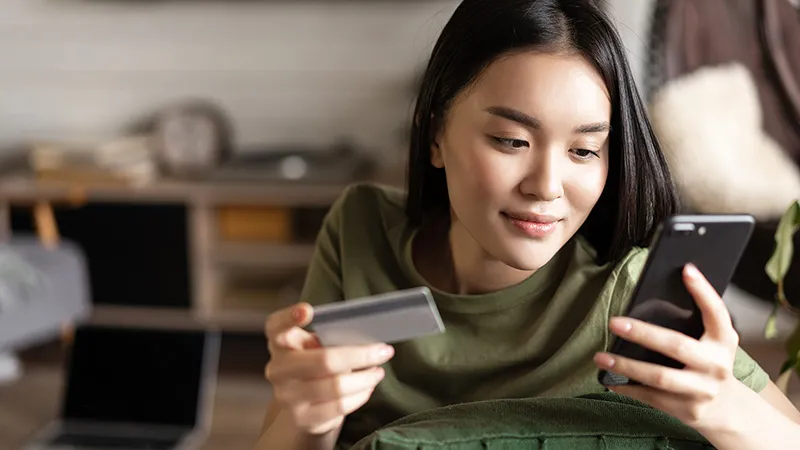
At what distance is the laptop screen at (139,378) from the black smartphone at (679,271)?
1918 mm

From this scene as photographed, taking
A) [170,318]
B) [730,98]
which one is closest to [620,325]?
[730,98]

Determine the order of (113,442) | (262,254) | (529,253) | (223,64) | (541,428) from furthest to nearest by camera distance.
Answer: (223,64)
(262,254)
(113,442)
(529,253)
(541,428)

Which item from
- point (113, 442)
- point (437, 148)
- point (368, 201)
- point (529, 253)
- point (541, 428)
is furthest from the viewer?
point (113, 442)

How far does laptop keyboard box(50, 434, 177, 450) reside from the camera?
2.40 metres

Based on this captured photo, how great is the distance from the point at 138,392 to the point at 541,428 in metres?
2.05

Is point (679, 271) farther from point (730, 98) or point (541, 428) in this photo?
point (730, 98)

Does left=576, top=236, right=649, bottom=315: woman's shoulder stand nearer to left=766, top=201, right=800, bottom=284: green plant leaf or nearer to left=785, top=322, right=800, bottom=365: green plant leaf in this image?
left=766, top=201, right=800, bottom=284: green plant leaf

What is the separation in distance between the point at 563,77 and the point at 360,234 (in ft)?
1.10

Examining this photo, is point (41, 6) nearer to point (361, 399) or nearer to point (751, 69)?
point (751, 69)

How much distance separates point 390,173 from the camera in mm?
3100

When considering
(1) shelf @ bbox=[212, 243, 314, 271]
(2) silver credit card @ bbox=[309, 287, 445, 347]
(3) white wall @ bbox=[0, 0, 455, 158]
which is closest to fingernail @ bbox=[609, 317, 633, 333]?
(2) silver credit card @ bbox=[309, 287, 445, 347]

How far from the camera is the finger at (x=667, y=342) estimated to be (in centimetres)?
69

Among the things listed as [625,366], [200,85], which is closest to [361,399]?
[625,366]

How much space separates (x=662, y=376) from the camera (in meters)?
0.69
